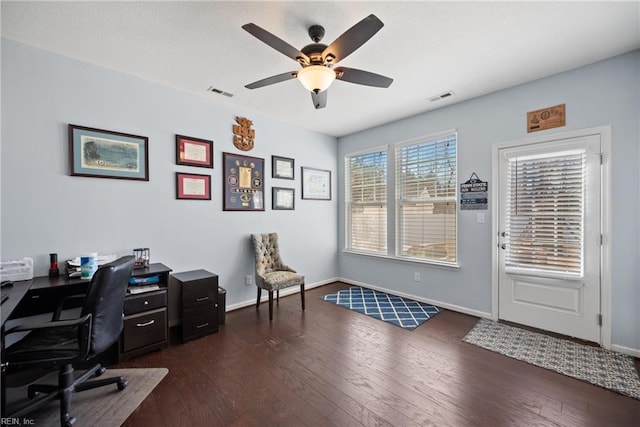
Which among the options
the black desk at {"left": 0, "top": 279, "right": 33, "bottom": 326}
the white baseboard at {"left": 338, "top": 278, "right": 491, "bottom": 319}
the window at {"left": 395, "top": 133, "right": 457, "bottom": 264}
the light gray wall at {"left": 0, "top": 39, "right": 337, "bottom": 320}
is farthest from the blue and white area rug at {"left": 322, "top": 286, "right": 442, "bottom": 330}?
the black desk at {"left": 0, "top": 279, "right": 33, "bottom": 326}

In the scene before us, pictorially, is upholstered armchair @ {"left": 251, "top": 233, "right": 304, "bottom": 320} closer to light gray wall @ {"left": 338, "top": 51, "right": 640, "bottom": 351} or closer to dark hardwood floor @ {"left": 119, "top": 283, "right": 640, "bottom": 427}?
dark hardwood floor @ {"left": 119, "top": 283, "right": 640, "bottom": 427}

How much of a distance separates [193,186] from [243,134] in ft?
3.28

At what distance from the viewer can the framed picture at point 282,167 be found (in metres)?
4.05

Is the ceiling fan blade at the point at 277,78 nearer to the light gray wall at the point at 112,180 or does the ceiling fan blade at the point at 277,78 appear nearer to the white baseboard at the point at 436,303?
the light gray wall at the point at 112,180

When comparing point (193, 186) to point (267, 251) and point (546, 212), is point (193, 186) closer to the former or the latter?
point (267, 251)

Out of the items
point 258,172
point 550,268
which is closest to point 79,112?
point 258,172

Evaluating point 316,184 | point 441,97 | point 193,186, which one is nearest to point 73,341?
point 193,186

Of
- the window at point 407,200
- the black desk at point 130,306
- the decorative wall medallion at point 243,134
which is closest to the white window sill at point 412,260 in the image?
the window at point 407,200

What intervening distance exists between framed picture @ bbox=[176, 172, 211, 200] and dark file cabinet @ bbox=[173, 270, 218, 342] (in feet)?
3.09

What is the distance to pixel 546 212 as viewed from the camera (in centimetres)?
284

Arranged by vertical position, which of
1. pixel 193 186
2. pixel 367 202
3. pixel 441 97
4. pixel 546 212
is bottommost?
pixel 546 212

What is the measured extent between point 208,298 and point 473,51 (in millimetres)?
3563

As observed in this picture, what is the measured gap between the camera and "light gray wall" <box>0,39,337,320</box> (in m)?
2.29

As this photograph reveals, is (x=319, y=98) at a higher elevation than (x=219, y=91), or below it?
below
